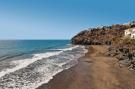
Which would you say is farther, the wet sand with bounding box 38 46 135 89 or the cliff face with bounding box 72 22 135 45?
the cliff face with bounding box 72 22 135 45

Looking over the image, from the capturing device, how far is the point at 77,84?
20656mm

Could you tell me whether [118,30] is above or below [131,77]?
above

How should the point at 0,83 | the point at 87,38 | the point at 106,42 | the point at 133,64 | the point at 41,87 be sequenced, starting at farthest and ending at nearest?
the point at 87,38 < the point at 106,42 < the point at 133,64 < the point at 0,83 < the point at 41,87

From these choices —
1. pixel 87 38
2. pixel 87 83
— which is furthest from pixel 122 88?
pixel 87 38

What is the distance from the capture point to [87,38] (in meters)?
112

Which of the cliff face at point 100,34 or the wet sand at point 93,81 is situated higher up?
the cliff face at point 100,34

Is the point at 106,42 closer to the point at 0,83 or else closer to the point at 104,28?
the point at 104,28

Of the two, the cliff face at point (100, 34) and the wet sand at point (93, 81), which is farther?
the cliff face at point (100, 34)

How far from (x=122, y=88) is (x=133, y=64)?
11941 millimetres

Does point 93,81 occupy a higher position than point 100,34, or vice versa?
point 100,34

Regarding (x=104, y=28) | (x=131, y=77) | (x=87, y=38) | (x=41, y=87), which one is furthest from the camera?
(x=104, y=28)

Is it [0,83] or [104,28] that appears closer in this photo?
[0,83]

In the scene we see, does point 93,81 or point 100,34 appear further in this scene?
point 100,34

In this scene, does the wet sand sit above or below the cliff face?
below
